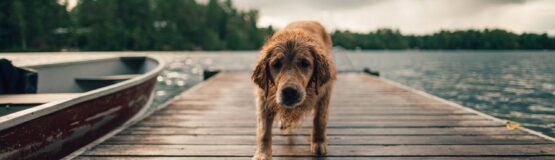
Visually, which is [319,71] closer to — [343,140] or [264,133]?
[264,133]

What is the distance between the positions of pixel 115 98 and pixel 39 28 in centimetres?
7662

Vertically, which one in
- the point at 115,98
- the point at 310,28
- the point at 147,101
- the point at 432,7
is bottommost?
the point at 147,101

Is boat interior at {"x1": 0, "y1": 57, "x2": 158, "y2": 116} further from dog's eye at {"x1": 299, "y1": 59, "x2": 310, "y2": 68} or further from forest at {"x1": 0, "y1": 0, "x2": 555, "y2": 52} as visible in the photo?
forest at {"x1": 0, "y1": 0, "x2": 555, "y2": 52}

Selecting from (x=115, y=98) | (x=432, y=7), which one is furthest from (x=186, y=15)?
(x=115, y=98)

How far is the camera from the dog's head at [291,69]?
3.14 metres

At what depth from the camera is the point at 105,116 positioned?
15.7 feet

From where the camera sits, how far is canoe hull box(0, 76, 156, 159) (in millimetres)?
3077

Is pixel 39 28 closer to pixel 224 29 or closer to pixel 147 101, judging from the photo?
pixel 224 29

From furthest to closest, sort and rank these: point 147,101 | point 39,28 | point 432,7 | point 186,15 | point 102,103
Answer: point 186,15 < point 39,28 < point 432,7 < point 147,101 < point 102,103

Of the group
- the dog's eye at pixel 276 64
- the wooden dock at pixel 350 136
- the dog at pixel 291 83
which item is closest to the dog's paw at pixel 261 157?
the dog at pixel 291 83

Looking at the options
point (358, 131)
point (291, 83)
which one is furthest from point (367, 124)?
point (291, 83)

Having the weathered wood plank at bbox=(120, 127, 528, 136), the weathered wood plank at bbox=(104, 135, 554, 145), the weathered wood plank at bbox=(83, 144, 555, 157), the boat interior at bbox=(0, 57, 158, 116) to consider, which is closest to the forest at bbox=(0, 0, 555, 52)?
the boat interior at bbox=(0, 57, 158, 116)

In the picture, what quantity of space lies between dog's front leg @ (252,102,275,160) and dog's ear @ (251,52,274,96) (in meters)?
0.22

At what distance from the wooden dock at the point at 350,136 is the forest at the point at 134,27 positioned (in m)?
50.4
